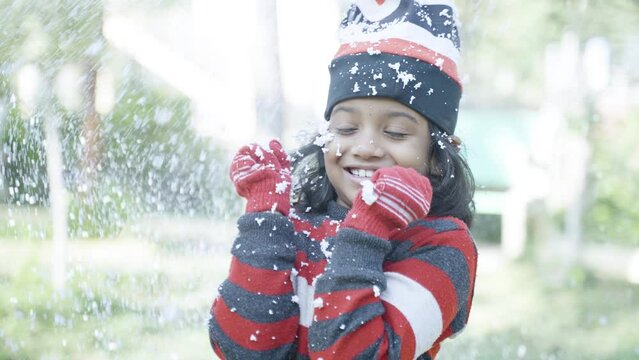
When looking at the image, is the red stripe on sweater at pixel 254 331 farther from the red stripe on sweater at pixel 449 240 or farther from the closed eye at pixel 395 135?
the closed eye at pixel 395 135

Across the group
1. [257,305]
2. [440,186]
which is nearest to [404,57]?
→ [440,186]

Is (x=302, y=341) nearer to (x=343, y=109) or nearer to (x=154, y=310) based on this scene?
(x=343, y=109)

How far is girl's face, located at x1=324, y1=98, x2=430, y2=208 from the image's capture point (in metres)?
1.80

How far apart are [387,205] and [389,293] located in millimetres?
146

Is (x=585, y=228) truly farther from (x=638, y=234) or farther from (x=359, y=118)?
(x=359, y=118)

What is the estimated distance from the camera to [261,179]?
5.91ft

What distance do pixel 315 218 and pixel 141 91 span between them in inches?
109

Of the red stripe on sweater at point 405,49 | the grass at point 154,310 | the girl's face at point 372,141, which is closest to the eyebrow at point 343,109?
the girl's face at point 372,141

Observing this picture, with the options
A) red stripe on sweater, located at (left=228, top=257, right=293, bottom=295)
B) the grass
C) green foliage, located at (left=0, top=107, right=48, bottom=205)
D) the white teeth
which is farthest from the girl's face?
green foliage, located at (left=0, top=107, right=48, bottom=205)

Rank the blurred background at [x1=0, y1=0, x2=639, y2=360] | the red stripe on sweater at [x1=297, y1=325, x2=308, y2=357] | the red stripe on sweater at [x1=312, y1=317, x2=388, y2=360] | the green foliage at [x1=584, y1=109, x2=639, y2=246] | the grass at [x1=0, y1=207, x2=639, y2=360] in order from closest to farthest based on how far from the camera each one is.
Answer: the red stripe on sweater at [x1=312, y1=317, x2=388, y2=360] < the red stripe on sweater at [x1=297, y1=325, x2=308, y2=357] < the grass at [x1=0, y1=207, x2=639, y2=360] < the blurred background at [x1=0, y1=0, x2=639, y2=360] < the green foliage at [x1=584, y1=109, x2=639, y2=246]

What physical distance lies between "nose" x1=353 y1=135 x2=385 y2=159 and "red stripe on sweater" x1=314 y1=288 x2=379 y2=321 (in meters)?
0.29

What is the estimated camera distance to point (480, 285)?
5195mm

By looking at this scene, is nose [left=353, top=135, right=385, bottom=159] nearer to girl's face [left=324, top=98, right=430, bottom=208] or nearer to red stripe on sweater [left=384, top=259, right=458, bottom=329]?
girl's face [left=324, top=98, right=430, bottom=208]

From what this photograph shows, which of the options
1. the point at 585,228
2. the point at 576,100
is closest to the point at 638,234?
the point at 585,228
